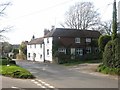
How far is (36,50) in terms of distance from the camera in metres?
Answer: 77.6

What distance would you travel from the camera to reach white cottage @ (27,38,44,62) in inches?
2857

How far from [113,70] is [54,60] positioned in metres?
32.3

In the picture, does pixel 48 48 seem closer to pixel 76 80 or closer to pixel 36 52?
pixel 36 52

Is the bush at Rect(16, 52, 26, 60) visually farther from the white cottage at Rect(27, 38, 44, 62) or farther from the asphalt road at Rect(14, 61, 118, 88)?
the asphalt road at Rect(14, 61, 118, 88)

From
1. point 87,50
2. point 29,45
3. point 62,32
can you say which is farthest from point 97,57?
point 29,45

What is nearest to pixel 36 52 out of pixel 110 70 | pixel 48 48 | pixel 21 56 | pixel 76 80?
pixel 48 48

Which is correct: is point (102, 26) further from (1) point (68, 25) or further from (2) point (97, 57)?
(2) point (97, 57)

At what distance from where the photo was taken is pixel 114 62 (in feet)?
102

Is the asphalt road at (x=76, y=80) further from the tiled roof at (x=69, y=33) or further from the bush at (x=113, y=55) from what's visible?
the tiled roof at (x=69, y=33)

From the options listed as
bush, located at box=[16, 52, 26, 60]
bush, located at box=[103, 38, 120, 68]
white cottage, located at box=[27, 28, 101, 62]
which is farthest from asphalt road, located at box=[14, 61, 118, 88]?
bush, located at box=[16, 52, 26, 60]

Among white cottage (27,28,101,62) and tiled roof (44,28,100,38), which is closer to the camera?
white cottage (27,28,101,62)

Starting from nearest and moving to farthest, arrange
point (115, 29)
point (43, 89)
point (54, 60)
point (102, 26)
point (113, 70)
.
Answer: point (43, 89)
point (113, 70)
point (115, 29)
point (54, 60)
point (102, 26)

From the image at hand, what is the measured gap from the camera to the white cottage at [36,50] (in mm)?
72562

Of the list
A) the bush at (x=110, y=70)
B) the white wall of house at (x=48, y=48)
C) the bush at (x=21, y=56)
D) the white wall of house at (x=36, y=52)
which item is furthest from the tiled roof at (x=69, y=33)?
the bush at (x=110, y=70)
